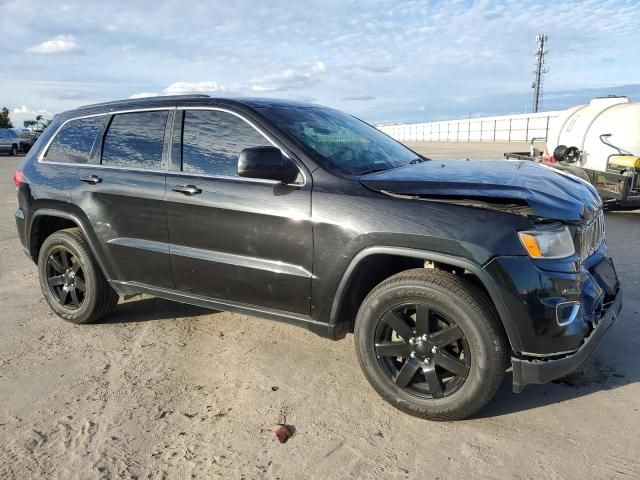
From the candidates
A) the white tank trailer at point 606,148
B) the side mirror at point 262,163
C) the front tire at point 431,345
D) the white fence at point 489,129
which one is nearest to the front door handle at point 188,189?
the side mirror at point 262,163

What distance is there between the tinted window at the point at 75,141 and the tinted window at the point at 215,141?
3.55 ft

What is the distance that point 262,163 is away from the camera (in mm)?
3172

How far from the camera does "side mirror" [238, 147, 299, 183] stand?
3170mm

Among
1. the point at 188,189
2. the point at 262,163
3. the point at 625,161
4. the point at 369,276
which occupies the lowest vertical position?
the point at 369,276

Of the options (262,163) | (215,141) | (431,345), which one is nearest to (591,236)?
(431,345)

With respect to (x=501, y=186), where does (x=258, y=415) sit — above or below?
below

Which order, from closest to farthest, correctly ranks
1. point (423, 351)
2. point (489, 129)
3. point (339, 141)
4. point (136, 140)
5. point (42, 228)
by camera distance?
point (423, 351) → point (339, 141) → point (136, 140) → point (42, 228) → point (489, 129)

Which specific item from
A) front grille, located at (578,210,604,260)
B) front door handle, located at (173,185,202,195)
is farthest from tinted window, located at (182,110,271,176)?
front grille, located at (578,210,604,260)

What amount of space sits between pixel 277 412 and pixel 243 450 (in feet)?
1.35

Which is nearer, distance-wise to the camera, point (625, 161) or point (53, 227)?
point (53, 227)

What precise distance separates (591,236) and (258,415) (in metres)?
2.33

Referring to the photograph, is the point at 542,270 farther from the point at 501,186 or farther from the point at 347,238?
the point at 347,238

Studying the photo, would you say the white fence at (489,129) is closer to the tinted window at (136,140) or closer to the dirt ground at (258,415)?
the tinted window at (136,140)

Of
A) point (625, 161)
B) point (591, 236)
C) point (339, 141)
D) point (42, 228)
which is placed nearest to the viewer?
point (591, 236)
